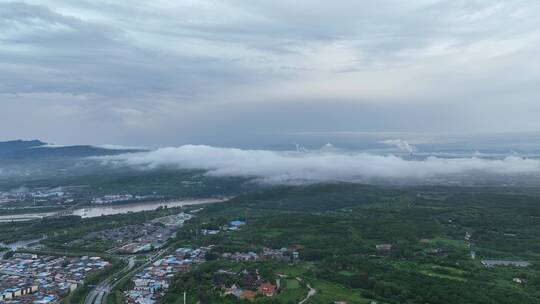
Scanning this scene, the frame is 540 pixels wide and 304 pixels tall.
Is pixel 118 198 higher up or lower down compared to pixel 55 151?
lower down

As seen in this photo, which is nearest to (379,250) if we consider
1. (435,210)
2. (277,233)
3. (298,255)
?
(298,255)

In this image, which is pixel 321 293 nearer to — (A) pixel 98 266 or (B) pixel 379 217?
(A) pixel 98 266

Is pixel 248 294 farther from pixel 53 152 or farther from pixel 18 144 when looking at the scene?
pixel 18 144

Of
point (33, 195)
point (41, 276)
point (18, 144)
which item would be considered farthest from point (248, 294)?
point (18, 144)

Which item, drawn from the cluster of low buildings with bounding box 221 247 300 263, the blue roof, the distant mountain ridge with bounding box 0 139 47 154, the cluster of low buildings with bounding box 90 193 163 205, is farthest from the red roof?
the distant mountain ridge with bounding box 0 139 47 154

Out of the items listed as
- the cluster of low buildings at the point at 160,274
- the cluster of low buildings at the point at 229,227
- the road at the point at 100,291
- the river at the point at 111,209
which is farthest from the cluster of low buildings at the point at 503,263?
the river at the point at 111,209

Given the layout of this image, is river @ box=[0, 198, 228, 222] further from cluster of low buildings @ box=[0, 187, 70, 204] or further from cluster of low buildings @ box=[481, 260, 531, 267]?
cluster of low buildings @ box=[481, 260, 531, 267]

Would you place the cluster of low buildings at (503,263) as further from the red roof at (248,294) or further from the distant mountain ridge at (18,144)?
the distant mountain ridge at (18,144)
